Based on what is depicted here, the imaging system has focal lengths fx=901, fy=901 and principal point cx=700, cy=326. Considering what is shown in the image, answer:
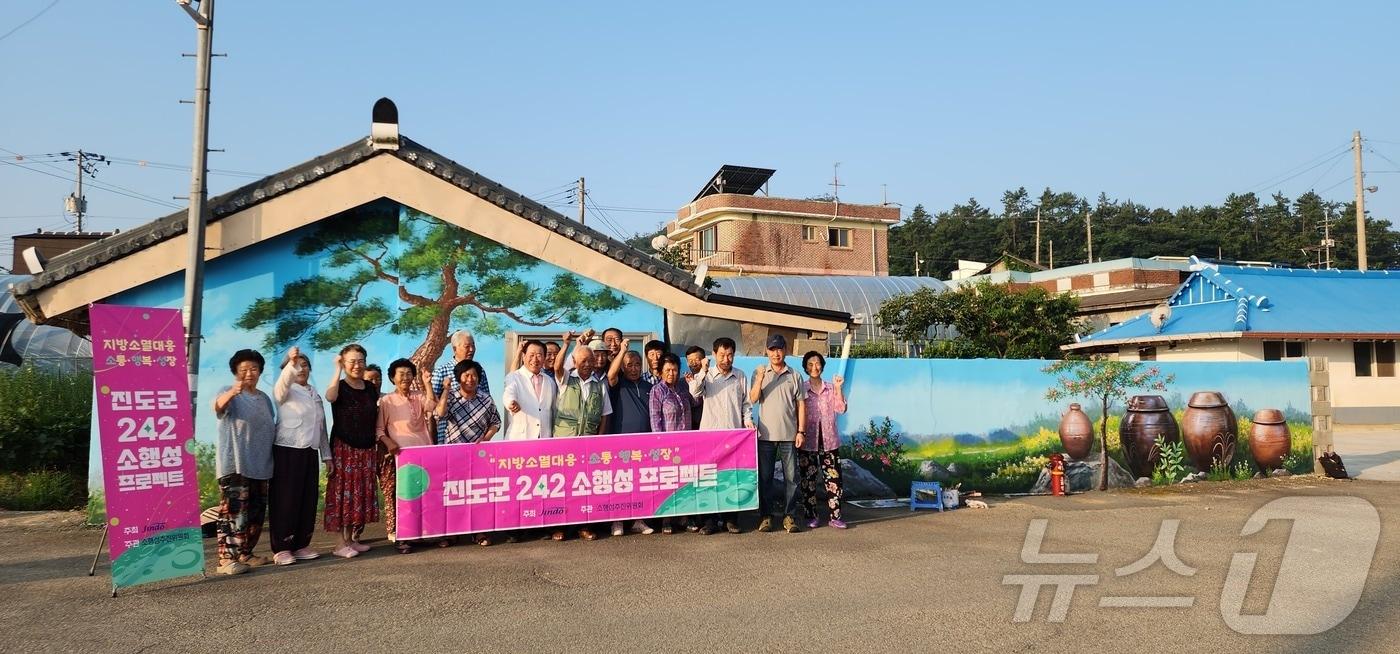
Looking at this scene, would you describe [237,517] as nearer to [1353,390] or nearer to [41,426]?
[41,426]

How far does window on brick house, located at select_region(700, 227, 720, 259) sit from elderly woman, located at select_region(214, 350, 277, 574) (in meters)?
36.1

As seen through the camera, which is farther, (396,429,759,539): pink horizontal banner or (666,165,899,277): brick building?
(666,165,899,277): brick building

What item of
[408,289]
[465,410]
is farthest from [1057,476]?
[408,289]

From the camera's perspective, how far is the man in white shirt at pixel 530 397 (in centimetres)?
802

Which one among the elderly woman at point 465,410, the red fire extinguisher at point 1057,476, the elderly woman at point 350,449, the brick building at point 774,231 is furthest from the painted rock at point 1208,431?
the brick building at point 774,231

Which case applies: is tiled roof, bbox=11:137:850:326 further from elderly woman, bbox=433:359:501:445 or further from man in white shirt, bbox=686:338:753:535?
elderly woman, bbox=433:359:501:445

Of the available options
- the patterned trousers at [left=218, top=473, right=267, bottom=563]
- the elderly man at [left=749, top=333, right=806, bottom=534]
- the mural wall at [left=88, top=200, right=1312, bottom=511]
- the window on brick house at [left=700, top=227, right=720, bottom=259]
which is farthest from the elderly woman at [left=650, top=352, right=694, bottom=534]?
the window on brick house at [left=700, top=227, right=720, bottom=259]

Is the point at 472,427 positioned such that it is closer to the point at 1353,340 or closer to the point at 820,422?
the point at 820,422

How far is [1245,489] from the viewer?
11703mm

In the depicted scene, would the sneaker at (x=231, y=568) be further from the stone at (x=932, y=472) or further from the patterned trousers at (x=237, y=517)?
the stone at (x=932, y=472)

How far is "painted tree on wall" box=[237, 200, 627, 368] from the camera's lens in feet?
32.7

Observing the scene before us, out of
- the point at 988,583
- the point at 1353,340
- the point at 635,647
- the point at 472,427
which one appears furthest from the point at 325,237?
the point at 1353,340

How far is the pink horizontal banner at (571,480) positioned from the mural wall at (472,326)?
6.90 feet

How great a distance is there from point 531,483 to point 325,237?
4.17 m
